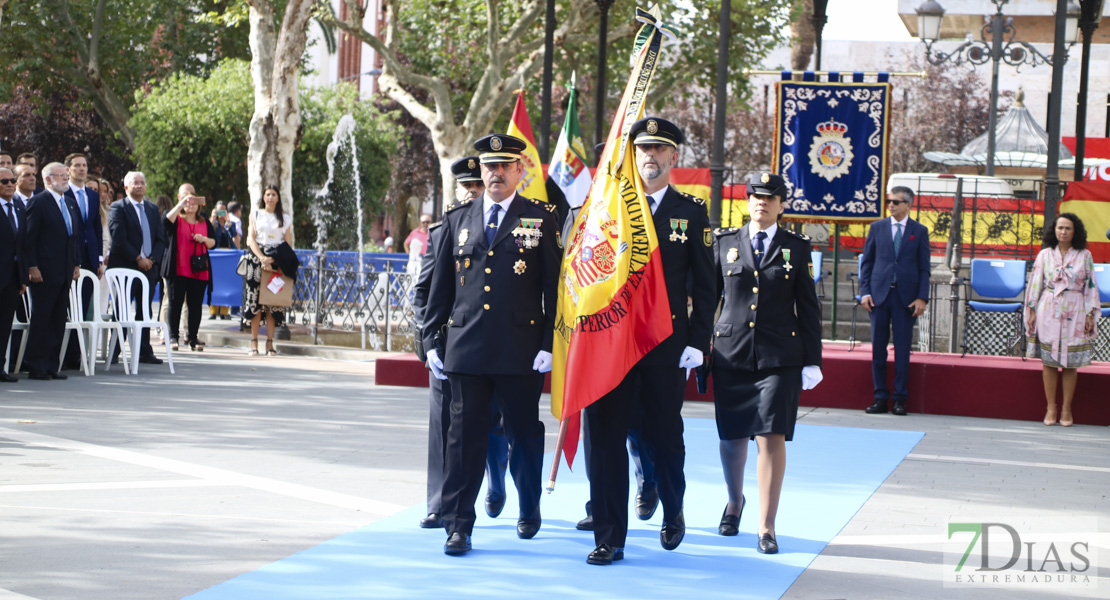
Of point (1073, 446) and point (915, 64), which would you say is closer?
point (1073, 446)

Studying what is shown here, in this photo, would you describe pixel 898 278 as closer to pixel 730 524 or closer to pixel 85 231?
pixel 730 524

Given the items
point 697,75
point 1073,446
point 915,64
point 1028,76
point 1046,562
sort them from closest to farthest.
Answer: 1. point 1046,562
2. point 1073,446
3. point 697,75
4. point 915,64
5. point 1028,76

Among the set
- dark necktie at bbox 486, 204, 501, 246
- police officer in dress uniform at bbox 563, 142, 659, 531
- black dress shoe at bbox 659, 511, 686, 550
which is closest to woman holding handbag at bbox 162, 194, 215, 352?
police officer in dress uniform at bbox 563, 142, 659, 531

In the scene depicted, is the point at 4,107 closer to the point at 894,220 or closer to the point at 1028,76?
the point at 894,220

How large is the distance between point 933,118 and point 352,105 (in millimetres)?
23126

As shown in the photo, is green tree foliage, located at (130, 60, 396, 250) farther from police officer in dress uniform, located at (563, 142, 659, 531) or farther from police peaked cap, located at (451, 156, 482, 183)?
police officer in dress uniform, located at (563, 142, 659, 531)

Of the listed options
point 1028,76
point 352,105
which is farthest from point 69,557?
point 1028,76

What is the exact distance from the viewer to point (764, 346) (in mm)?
6102

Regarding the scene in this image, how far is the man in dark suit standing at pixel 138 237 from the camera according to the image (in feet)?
43.0

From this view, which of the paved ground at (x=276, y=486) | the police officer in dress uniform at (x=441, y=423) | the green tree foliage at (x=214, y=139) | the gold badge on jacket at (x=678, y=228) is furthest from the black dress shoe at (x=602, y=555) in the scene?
the green tree foliage at (x=214, y=139)

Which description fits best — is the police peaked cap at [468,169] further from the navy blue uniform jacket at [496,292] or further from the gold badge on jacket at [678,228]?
the gold badge on jacket at [678,228]

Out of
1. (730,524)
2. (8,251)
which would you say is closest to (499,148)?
(730,524)

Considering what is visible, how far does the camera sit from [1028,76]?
54.9 m

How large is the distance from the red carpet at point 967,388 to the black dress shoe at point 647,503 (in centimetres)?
535
